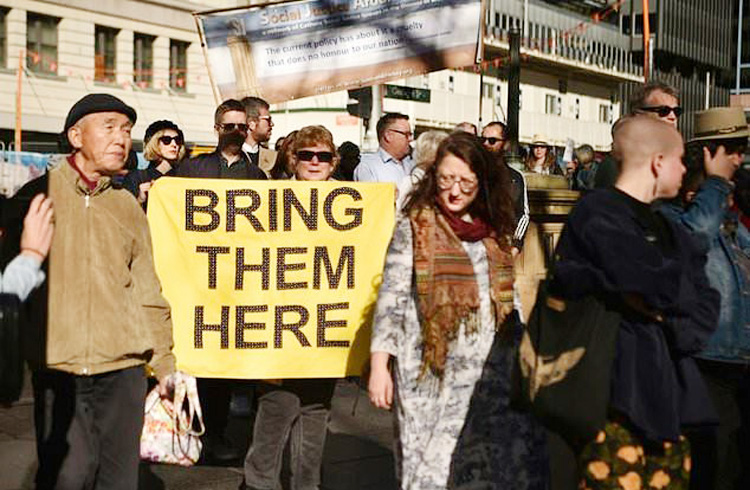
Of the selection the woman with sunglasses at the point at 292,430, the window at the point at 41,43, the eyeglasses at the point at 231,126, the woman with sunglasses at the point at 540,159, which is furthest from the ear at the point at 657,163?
the window at the point at 41,43

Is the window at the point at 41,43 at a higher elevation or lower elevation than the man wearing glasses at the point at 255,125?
higher

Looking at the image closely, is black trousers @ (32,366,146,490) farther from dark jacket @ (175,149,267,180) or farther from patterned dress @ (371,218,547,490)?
dark jacket @ (175,149,267,180)

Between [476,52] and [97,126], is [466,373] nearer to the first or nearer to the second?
[97,126]

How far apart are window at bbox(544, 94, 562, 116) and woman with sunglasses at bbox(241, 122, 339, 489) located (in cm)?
6600

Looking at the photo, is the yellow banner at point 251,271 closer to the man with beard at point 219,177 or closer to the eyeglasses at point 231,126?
the man with beard at point 219,177

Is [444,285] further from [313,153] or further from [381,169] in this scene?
Result: [381,169]

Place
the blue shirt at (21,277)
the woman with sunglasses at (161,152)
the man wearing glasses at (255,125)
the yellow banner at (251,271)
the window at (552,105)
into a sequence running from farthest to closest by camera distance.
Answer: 1. the window at (552,105)
2. the man wearing glasses at (255,125)
3. the woman with sunglasses at (161,152)
4. the yellow banner at (251,271)
5. the blue shirt at (21,277)

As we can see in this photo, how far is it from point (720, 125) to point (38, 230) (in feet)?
9.22

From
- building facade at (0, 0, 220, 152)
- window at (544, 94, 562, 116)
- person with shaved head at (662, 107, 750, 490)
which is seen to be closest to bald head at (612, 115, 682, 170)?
person with shaved head at (662, 107, 750, 490)

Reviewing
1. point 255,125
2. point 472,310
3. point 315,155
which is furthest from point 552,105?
point 472,310

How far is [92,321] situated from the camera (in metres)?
4.29

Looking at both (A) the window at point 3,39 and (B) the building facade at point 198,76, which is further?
(B) the building facade at point 198,76

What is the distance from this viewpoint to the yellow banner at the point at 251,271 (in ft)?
20.1

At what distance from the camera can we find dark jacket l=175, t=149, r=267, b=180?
6762mm
